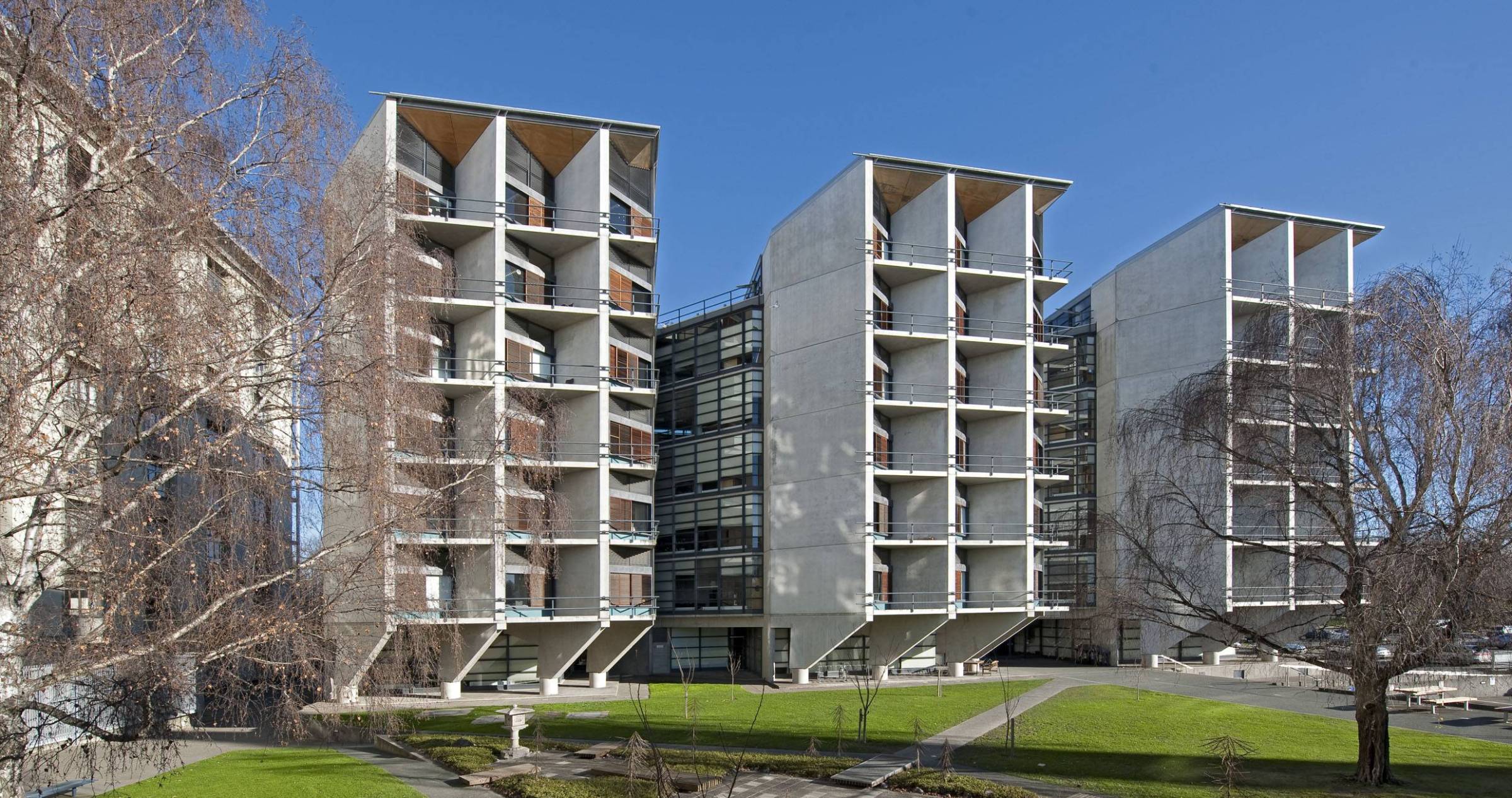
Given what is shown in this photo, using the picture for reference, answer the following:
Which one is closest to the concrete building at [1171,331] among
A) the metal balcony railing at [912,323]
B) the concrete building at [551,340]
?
the metal balcony railing at [912,323]

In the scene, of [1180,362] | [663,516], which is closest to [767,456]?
[663,516]

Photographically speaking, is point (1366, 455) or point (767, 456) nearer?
point (1366, 455)

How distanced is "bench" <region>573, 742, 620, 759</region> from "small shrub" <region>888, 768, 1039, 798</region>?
606 cm

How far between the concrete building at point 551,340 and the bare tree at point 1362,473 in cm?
1820

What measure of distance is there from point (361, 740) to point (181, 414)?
1423 cm

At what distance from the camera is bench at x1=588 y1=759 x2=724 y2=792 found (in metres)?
16.8

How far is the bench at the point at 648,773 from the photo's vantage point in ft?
55.1

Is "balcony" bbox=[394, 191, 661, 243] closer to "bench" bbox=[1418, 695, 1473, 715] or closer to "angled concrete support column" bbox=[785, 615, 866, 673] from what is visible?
"angled concrete support column" bbox=[785, 615, 866, 673]

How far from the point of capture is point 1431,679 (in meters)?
33.1

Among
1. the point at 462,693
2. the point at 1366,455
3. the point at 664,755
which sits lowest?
the point at 462,693

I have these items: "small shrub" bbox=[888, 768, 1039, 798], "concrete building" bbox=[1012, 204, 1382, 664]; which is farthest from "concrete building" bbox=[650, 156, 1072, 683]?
"small shrub" bbox=[888, 768, 1039, 798]

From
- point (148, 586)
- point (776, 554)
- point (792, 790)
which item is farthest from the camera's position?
point (776, 554)

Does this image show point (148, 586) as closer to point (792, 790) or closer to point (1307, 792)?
point (792, 790)

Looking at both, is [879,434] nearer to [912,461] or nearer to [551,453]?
[912,461]
